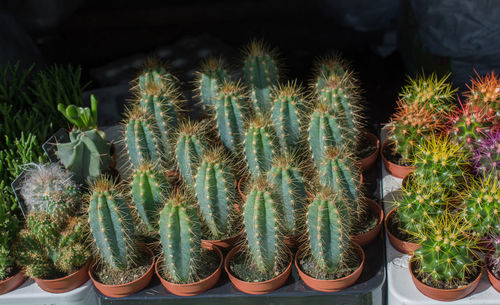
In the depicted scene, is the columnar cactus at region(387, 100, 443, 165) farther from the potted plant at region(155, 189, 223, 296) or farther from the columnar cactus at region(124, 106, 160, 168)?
the columnar cactus at region(124, 106, 160, 168)

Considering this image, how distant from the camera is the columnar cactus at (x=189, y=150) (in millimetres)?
2232

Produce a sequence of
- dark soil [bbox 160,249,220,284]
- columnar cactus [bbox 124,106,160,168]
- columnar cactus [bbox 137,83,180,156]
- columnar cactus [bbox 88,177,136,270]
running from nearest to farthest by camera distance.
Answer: columnar cactus [bbox 88,177,136,270] → dark soil [bbox 160,249,220,284] → columnar cactus [bbox 124,106,160,168] → columnar cactus [bbox 137,83,180,156]

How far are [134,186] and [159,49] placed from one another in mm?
2647

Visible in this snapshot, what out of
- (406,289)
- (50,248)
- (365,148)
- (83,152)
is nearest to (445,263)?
(406,289)

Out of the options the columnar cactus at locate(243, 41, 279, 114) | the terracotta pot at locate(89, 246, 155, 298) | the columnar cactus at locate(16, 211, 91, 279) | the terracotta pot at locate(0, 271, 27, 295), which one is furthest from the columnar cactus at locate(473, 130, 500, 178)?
the terracotta pot at locate(0, 271, 27, 295)

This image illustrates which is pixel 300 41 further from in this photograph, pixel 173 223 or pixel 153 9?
pixel 173 223

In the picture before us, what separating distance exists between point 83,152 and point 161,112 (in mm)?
401

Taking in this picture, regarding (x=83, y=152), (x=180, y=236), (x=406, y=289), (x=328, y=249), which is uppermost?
(x=83, y=152)

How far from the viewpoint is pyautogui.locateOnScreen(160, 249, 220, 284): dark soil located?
6.72ft

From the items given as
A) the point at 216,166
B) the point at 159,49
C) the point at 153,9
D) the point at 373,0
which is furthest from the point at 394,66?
the point at 216,166

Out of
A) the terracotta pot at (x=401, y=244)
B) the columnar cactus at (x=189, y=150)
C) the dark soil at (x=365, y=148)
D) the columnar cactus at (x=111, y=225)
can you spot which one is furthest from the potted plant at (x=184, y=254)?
the dark soil at (x=365, y=148)

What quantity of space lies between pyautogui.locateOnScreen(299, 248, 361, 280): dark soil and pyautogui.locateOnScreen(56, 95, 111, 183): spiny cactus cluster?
3.40 ft

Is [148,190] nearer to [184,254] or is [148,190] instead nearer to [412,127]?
[184,254]

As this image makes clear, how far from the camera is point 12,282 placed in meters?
2.17
